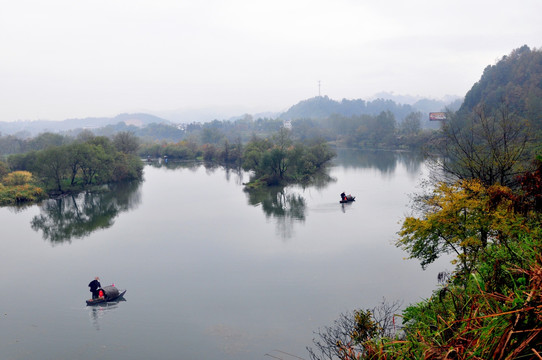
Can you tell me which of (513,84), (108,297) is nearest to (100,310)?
(108,297)

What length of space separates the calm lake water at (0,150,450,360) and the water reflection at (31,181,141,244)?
0.17m

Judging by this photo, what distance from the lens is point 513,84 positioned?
60.7 meters

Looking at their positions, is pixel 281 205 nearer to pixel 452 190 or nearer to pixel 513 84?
pixel 452 190

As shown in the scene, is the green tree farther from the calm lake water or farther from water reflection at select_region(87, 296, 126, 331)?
water reflection at select_region(87, 296, 126, 331)

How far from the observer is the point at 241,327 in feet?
40.1

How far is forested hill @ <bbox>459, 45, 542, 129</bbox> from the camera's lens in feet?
167

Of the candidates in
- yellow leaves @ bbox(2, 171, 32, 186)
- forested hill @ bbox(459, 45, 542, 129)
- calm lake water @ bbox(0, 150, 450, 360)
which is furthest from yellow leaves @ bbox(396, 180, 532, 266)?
forested hill @ bbox(459, 45, 542, 129)

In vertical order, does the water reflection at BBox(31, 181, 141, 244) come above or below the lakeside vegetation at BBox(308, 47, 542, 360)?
below

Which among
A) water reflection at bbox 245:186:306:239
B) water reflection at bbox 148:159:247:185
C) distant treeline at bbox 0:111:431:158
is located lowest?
water reflection at bbox 245:186:306:239

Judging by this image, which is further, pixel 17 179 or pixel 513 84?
pixel 513 84

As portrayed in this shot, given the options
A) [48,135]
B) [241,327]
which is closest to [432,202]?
[241,327]

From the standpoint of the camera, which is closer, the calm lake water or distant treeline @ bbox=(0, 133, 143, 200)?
the calm lake water

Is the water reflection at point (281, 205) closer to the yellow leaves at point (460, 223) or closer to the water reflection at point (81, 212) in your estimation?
the water reflection at point (81, 212)

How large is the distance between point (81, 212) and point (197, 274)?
16.9 m
